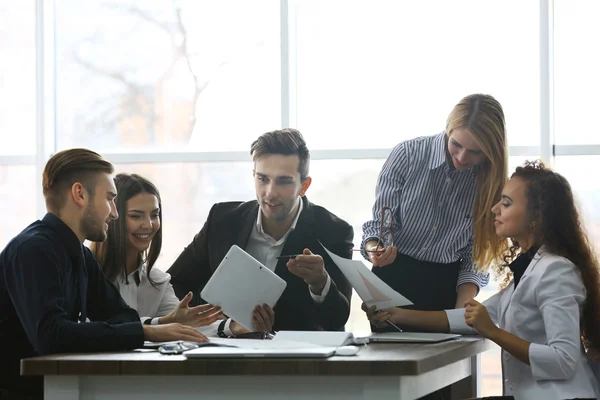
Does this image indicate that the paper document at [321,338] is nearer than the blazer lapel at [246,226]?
Yes

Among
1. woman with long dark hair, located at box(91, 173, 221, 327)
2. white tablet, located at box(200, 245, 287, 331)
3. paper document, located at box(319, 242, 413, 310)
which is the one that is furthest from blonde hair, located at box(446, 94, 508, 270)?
woman with long dark hair, located at box(91, 173, 221, 327)

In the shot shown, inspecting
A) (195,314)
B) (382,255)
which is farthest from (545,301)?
(195,314)

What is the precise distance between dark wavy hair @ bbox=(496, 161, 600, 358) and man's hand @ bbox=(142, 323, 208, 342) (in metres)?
1.07

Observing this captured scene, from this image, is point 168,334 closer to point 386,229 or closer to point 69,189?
point 69,189

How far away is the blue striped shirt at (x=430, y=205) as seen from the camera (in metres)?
3.05

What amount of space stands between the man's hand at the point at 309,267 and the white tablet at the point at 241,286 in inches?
4.6

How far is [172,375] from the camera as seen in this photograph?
191 cm

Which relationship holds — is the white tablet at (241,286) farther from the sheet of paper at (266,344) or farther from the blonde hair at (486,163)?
the blonde hair at (486,163)

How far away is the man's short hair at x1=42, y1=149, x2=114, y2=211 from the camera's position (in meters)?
2.44

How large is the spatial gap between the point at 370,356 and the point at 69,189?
106 centimetres

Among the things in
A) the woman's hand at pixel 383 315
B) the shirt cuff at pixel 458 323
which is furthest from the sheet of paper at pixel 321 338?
the shirt cuff at pixel 458 323

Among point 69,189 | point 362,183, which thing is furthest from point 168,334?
point 362,183

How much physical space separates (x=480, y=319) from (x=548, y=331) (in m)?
0.20

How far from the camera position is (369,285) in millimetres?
2578
